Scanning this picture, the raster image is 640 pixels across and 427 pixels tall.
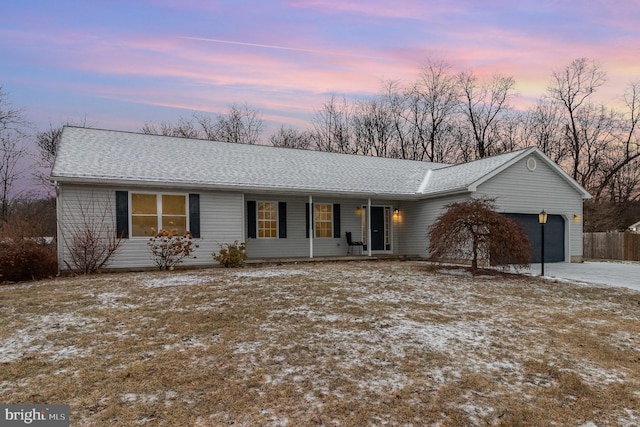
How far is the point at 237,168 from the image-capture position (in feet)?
44.9

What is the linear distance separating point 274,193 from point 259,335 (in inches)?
347

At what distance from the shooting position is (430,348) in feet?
14.8

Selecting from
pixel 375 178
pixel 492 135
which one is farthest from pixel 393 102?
pixel 375 178

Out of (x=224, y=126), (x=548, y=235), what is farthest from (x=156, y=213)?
(x=224, y=126)

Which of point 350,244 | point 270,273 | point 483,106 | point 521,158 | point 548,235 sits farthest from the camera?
point 483,106

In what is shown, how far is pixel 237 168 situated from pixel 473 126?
24.6 m

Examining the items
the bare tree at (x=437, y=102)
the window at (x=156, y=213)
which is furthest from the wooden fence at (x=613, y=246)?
the window at (x=156, y=213)

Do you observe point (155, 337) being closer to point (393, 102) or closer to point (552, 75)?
point (393, 102)

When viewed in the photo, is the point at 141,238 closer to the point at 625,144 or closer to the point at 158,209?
the point at 158,209

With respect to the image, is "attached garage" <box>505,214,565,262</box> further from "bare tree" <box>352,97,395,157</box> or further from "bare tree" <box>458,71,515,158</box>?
"bare tree" <box>352,97,395,157</box>

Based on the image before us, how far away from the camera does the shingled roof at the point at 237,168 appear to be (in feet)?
37.1

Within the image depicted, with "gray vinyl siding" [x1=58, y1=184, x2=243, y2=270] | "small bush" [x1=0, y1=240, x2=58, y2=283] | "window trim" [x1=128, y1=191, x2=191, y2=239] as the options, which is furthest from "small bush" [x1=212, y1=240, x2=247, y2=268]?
"small bush" [x1=0, y1=240, x2=58, y2=283]

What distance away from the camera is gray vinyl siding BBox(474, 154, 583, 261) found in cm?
1354

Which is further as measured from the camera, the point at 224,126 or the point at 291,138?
the point at 291,138
